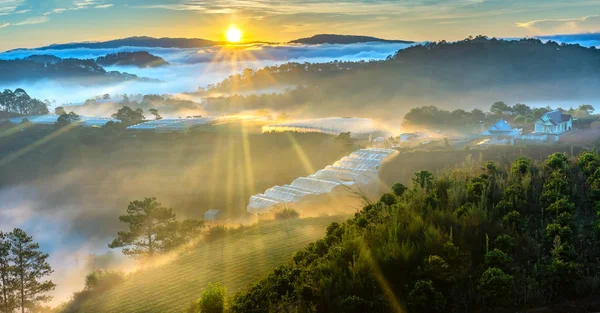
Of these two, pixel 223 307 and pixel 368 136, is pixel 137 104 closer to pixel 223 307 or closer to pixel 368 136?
pixel 368 136

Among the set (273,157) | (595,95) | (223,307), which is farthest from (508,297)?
(595,95)

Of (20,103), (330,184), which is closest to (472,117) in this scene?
(330,184)

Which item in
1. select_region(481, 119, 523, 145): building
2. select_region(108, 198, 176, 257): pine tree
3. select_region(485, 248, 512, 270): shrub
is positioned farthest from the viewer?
select_region(481, 119, 523, 145): building

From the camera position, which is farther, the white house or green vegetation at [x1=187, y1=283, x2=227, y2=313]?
the white house

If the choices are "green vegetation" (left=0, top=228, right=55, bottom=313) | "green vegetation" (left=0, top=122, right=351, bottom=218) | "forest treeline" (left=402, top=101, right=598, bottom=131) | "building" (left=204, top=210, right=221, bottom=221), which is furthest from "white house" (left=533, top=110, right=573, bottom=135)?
"green vegetation" (left=0, top=228, right=55, bottom=313)

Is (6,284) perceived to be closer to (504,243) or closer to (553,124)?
(504,243)

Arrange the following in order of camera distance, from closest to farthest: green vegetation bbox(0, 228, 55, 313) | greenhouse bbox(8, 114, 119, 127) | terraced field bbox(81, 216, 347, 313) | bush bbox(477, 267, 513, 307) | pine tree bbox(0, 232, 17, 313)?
bush bbox(477, 267, 513, 307) → terraced field bbox(81, 216, 347, 313) → pine tree bbox(0, 232, 17, 313) → green vegetation bbox(0, 228, 55, 313) → greenhouse bbox(8, 114, 119, 127)

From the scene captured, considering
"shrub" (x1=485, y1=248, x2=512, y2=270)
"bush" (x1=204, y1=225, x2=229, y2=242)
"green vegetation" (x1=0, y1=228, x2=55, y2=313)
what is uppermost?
"shrub" (x1=485, y1=248, x2=512, y2=270)

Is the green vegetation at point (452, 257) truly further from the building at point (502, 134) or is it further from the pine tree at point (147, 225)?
the building at point (502, 134)

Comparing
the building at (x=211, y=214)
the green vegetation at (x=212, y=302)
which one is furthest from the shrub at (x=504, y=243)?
the building at (x=211, y=214)

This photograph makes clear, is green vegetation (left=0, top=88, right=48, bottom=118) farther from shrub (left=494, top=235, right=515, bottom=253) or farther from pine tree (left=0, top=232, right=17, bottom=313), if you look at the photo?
shrub (left=494, top=235, right=515, bottom=253)
